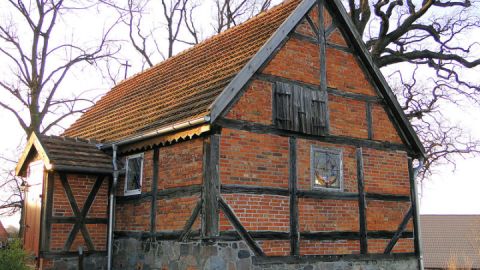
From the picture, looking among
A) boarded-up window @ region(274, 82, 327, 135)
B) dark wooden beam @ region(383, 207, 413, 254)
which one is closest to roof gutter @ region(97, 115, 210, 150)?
boarded-up window @ region(274, 82, 327, 135)

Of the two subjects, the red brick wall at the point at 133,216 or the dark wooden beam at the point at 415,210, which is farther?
the dark wooden beam at the point at 415,210

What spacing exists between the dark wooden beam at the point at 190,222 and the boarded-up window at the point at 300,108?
2.26m

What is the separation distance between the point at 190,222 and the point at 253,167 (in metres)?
1.52

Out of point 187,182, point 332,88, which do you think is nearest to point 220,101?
point 187,182

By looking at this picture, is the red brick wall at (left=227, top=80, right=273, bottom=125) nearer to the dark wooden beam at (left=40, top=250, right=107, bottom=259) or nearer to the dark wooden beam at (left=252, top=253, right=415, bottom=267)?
the dark wooden beam at (left=252, top=253, right=415, bottom=267)

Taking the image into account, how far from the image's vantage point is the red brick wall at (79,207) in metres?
11.7

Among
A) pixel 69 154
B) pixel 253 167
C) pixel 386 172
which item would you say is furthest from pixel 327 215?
pixel 69 154

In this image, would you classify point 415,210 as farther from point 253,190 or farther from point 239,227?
point 239,227

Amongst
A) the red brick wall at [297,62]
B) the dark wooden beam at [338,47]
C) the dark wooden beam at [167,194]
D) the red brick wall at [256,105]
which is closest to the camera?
the dark wooden beam at [167,194]

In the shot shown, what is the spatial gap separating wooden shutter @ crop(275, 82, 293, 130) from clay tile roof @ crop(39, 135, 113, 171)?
4167 millimetres

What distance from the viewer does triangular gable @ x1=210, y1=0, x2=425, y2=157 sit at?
9570mm

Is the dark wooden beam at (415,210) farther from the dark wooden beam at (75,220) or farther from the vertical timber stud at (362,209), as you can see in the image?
the dark wooden beam at (75,220)

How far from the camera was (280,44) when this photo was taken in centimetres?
1067

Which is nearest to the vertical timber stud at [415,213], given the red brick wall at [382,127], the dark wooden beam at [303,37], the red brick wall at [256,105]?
the red brick wall at [382,127]
